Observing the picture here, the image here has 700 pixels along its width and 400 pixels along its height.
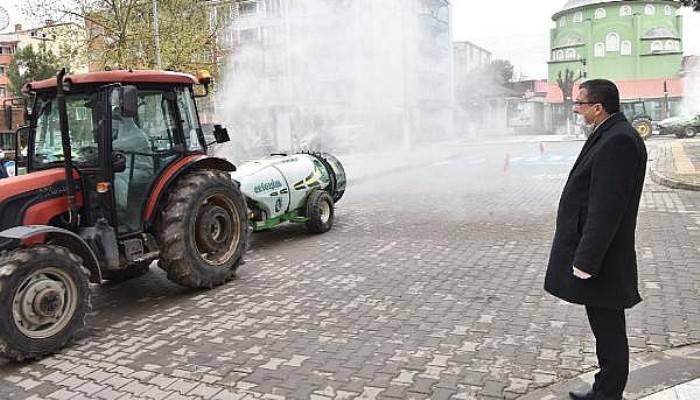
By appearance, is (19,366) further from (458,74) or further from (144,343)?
(458,74)

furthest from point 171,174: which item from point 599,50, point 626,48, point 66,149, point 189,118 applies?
point 626,48

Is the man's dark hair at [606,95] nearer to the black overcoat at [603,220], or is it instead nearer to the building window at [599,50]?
the black overcoat at [603,220]

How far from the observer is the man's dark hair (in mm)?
3359

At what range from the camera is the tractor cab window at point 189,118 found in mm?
6434

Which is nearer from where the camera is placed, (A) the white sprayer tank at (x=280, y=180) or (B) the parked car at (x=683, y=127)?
(A) the white sprayer tank at (x=280, y=180)

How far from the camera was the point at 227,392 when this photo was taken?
13.0ft

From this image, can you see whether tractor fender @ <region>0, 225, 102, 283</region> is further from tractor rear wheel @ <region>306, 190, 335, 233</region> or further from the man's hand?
tractor rear wheel @ <region>306, 190, 335, 233</region>

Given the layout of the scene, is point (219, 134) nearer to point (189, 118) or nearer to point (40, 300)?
point (189, 118)

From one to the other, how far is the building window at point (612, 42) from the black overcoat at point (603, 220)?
5879 centimetres

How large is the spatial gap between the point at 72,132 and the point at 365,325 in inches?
127

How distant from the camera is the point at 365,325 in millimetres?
5141

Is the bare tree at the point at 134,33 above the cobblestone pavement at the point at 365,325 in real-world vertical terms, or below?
above

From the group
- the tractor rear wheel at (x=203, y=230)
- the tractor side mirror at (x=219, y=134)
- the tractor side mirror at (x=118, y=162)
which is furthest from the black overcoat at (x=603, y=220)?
the tractor side mirror at (x=219, y=134)

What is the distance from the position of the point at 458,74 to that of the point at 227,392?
105 ft
